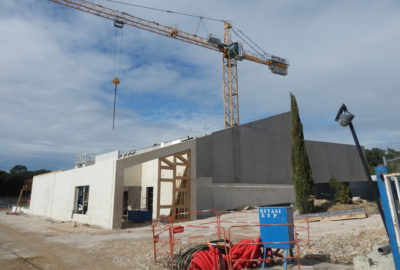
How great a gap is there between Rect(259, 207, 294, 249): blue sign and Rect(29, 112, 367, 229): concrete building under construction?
38.0 ft

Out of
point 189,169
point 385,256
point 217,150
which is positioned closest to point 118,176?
point 189,169

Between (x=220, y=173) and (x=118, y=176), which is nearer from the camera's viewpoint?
(x=118, y=176)

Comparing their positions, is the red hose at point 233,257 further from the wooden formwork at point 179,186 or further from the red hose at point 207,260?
the wooden formwork at point 179,186

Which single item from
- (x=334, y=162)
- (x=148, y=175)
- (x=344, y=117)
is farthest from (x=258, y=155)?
(x=344, y=117)

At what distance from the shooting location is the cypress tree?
17969mm

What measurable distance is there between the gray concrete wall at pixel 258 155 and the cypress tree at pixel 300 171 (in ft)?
23.3

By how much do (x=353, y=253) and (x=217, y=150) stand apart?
16.9 metres

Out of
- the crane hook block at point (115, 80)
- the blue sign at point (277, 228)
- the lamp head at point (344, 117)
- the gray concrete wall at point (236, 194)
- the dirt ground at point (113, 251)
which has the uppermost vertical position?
the crane hook block at point (115, 80)

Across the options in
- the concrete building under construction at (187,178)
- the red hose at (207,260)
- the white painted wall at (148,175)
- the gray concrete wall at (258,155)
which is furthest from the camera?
the gray concrete wall at (258,155)

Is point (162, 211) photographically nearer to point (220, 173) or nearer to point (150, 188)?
point (150, 188)

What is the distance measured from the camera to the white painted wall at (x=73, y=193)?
1716 cm

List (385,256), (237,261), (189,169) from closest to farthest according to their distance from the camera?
(385,256), (237,261), (189,169)

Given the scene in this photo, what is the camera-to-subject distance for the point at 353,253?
798cm

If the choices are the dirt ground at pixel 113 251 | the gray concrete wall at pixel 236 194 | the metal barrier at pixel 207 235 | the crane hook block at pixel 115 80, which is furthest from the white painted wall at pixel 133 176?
the dirt ground at pixel 113 251
